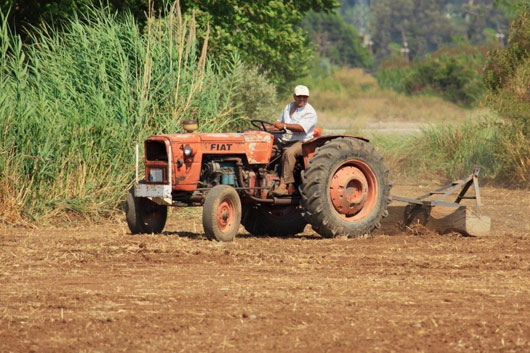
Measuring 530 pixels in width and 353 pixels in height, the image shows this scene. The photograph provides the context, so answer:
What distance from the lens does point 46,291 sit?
25.5 ft

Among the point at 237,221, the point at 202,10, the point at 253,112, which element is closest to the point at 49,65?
the point at 237,221

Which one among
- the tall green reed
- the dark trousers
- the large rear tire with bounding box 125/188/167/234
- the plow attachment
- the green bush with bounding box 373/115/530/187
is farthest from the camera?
the green bush with bounding box 373/115/530/187

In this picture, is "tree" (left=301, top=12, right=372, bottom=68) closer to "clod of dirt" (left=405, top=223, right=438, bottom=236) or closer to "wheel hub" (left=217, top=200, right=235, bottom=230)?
"clod of dirt" (left=405, top=223, right=438, bottom=236)

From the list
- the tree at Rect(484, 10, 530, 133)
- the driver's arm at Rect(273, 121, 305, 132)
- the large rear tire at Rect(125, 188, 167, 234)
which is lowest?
the large rear tire at Rect(125, 188, 167, 234)

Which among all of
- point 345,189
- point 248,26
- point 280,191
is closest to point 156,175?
point 280,191

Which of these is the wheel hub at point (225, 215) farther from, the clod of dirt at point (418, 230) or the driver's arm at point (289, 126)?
the clod of dirt at point (418, 230)

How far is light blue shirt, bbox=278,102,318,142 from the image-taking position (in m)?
11.3

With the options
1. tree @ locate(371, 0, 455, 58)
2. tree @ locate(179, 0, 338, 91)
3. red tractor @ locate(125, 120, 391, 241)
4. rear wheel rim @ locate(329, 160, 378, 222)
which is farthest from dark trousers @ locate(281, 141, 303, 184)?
tree @ locate(371, 0, 455, 58)

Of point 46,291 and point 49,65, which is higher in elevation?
point 49,65

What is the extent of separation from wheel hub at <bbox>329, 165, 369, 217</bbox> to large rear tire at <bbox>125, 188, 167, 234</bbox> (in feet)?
6.20

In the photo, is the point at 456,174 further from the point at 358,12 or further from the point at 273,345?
the point at 358,12

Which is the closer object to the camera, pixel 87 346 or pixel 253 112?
pixel 87 346

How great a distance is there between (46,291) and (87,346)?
172 centimetres

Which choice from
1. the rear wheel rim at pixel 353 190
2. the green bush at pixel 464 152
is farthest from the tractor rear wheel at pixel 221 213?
the green bush at pixel 464 152
